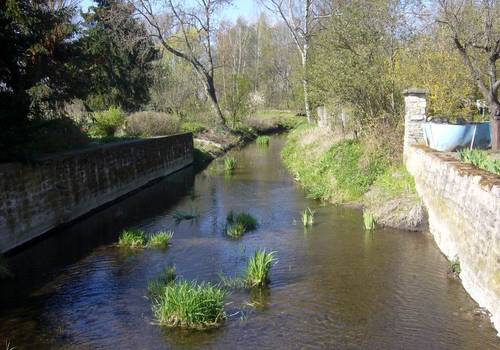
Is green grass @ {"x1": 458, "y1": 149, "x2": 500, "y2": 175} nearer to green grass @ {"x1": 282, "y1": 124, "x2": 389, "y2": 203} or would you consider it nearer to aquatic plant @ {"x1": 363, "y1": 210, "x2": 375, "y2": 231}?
aquatic plant @ {"x1": 363, "y1": 210, "x2": 375, "y2": 231}

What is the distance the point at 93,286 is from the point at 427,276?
5861 millimetres

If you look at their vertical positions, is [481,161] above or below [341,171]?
above

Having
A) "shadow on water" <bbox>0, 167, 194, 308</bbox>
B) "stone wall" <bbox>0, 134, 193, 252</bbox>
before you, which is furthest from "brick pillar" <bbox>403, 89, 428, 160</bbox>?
"stone wall" <bbox>0, 134, 193, 252</bbox>

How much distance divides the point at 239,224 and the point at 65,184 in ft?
15.9

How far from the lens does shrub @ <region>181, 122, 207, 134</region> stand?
30828mm

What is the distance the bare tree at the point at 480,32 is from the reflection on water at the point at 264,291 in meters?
4.04

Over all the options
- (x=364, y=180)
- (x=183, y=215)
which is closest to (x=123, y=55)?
(x=183, y=215)

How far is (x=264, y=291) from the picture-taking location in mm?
8250

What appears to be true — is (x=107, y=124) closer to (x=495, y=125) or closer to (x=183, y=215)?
(x=183, y=215)

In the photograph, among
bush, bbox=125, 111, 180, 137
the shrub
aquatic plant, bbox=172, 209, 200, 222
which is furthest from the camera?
the shrub

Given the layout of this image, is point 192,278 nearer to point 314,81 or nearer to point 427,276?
point 427,276

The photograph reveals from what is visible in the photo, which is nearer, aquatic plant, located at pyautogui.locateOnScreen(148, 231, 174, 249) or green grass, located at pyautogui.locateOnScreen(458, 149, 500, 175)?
green grass, located at pyautogui.locateOnScreen(458, 149, 500, 175)

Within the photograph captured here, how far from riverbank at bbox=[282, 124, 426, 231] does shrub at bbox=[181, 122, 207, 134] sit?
38.7ft

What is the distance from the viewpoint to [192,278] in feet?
29.2
